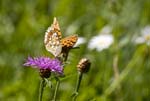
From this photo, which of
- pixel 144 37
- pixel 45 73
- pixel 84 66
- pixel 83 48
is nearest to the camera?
pixel 45 73

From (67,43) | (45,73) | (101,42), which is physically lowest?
(45,73)

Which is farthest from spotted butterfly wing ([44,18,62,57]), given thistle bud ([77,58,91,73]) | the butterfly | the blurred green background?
the blurred green background

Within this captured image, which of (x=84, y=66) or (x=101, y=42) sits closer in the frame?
(x=84, y=66)

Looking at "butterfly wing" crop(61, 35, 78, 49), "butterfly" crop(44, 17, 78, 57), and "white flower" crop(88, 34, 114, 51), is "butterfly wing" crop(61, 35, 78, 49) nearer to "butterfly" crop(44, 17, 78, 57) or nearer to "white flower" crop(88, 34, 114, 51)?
"butterfly" crop(44, 17, 78, 57)

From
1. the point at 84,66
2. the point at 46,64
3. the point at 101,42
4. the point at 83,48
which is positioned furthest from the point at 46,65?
the point at 83,48

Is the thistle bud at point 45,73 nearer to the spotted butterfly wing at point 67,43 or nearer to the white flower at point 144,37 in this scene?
the spotted butterfly wing at point 67,43

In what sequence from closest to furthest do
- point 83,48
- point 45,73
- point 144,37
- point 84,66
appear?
1. point 45,73
2. point 84,66
3. point 144,37
4. point 83,48

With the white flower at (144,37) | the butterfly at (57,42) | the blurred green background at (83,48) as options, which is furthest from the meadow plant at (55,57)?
the white flower at (144,37)

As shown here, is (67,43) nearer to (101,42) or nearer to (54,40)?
(54,40)
